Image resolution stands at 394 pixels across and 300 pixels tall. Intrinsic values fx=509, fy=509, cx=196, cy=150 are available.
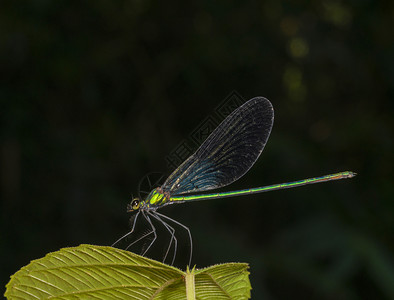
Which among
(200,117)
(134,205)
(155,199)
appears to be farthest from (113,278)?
(200,117)

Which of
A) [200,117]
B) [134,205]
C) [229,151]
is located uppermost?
[200,117]

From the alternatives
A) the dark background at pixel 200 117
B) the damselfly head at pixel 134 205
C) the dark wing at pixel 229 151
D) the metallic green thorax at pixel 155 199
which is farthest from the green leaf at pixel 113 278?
the dark background at pixel 200 117

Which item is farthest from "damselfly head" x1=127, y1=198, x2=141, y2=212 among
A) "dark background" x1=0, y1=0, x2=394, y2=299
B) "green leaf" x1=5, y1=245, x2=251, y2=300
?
"dark background" x1=0, y1=0, x2=394, y2=299

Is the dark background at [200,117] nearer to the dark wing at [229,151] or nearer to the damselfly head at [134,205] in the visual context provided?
the dark wing at [229,151]

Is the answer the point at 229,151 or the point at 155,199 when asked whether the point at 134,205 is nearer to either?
the point at 155,199

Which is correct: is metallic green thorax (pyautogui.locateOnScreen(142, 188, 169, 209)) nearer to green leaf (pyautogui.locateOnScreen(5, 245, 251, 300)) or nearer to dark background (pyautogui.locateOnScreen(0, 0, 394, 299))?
green leaf (pyautogui.locateOnScreen(5, 245, 251, 300))
